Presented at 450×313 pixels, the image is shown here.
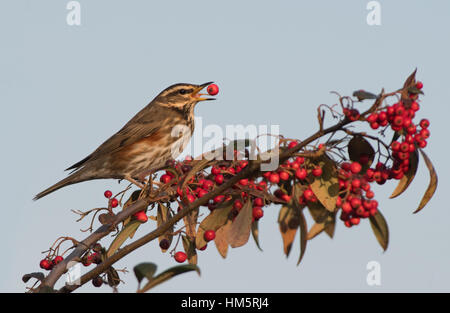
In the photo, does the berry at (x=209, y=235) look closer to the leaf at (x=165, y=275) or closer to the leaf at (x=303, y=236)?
the leaf at (x=303, y=236)

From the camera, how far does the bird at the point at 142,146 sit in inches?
340

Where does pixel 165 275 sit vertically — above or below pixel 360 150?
below

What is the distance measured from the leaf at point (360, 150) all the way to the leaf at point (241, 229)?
2.59 ft

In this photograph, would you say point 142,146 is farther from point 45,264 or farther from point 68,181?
point 45,264

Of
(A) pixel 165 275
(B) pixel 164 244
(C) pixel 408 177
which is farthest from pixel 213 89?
(A) pixel 165 275

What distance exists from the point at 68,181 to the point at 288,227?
5730 millimetres

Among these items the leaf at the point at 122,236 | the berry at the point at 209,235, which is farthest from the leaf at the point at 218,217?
the leaf at the point at 122,236

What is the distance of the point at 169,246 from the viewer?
4547mm

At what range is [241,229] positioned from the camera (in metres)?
3.64

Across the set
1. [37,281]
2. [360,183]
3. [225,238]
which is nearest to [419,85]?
[360,183]

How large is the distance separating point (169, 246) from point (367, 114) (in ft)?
6.42
